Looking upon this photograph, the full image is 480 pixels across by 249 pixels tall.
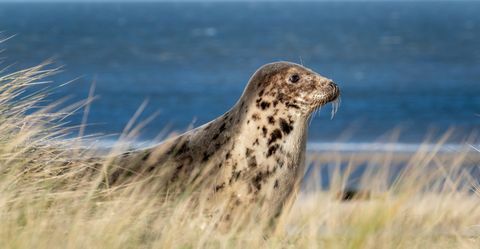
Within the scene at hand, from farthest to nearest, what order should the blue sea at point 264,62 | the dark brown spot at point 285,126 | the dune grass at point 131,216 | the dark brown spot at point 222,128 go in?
the blue sea at point 264,62 → the dark brown spot at point 222,128 → the dark brown spot at point 285,126 → the dune grass at point 131,216

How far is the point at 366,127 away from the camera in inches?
1660

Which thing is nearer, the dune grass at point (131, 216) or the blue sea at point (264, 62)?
the dune grass at point (131, 216)

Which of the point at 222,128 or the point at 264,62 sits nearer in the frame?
the point at 222,128

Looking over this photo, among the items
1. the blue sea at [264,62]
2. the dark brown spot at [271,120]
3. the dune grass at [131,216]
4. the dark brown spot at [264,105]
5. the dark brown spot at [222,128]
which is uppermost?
the dark brown spot at [264,105]

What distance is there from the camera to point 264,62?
260 ft

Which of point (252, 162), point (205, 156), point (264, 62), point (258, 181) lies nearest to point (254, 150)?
point (252, 162)

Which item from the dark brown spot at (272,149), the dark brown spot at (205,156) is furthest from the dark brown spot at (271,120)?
the dark brown spot at (205,156)

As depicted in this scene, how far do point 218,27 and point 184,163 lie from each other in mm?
133073

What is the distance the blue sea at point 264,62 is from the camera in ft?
145

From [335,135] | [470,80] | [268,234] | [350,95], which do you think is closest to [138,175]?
[268,234]

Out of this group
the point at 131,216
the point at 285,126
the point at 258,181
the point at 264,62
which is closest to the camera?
the point at 131,216

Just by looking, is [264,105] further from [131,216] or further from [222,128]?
[131,216]

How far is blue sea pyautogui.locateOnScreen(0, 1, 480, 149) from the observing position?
44312 mm

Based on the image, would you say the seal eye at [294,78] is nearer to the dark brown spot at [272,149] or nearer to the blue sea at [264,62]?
the dark brown spot at [272,149]
